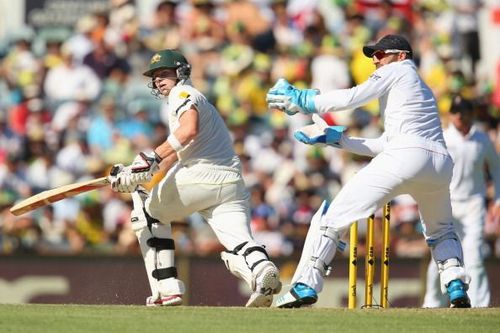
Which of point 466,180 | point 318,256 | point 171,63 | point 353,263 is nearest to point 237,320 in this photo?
point 318,256

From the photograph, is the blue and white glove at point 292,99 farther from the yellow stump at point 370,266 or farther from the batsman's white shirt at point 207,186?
the yellow stump at point 370,266

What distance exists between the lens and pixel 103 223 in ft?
46.0

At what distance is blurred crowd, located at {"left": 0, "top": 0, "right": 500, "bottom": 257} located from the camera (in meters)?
14.0

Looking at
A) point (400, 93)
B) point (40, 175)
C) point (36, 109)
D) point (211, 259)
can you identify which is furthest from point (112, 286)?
point (400, 93)

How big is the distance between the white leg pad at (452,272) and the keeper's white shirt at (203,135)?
1.59 metres

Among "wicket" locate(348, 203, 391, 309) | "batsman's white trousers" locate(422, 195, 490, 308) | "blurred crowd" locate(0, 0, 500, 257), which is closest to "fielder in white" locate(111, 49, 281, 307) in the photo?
"wicket" locate(348, 203, 391, 309)

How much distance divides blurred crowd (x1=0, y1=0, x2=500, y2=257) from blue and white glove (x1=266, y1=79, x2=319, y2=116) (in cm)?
507

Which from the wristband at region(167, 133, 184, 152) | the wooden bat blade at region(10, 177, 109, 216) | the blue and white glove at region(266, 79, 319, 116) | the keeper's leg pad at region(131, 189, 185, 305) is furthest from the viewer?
the wooden bat blade at region(10, 177, 109, 216)

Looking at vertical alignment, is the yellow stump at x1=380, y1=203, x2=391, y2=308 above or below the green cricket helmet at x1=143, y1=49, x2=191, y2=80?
below

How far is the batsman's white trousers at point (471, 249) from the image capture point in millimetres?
11062

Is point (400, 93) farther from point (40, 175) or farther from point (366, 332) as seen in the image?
point (40, 175)

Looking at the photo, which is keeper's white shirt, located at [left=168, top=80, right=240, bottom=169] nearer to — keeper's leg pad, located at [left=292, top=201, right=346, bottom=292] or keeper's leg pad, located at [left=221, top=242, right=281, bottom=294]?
keeper's leg pad, located at [left=221, top=242, right=281, bottom=294]

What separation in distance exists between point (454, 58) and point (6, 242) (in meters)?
5.86

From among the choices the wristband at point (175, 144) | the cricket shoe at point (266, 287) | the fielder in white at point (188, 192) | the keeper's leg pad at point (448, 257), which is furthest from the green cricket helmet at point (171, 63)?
the keeper's leg pad at point (448, 257)
